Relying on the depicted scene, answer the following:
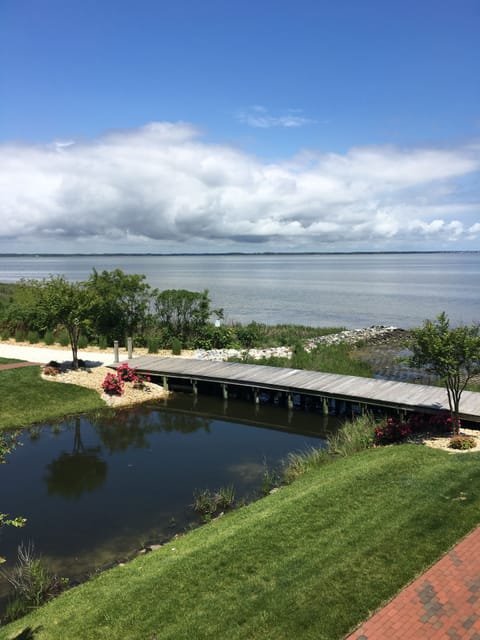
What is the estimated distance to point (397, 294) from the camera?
82125 mm

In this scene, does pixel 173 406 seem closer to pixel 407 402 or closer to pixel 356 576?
pixel 407 402

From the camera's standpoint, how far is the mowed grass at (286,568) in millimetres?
6887

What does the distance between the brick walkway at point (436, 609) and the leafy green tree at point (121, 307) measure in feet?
83.1

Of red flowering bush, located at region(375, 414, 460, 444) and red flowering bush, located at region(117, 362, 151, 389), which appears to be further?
red flowering bush, located at region(117, 362, 151, 389)

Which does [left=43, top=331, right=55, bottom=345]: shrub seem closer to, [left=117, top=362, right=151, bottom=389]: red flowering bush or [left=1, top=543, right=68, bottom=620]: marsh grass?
[left=117, top=362, right=151, bottom=389]: red flowering bush

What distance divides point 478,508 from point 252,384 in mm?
12488

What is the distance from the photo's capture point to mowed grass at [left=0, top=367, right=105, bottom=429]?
1865 cm

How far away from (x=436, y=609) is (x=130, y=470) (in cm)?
1002

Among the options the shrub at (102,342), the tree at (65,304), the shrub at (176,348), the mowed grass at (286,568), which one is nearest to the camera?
the mowed grass at (286,568)

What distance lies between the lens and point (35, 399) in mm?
20000

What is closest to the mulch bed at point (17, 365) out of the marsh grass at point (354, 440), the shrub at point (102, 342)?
the shrub at point (102, 342)

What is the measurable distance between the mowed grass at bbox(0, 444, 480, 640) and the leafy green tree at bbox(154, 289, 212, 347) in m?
20.8

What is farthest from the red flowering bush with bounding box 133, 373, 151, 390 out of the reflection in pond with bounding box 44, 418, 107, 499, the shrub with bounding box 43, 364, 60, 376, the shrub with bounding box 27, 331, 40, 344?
the shrub with bounding box 27, 331, 40, 344

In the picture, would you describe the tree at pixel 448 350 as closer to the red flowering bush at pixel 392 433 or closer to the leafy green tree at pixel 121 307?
the red flowering bush at pixel 392 433
